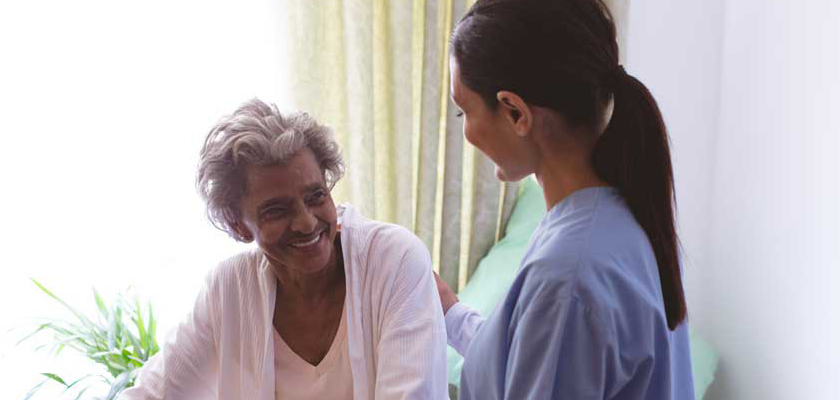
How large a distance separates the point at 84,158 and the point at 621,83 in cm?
213

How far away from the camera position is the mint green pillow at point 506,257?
2.36m

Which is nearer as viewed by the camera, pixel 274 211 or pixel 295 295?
pixel 274 211

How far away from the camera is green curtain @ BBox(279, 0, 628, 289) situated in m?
2.50

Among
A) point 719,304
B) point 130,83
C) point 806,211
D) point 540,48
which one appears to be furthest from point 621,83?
point 130,83

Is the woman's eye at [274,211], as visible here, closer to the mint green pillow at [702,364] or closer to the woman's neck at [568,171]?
the woman's neck at [568,171]

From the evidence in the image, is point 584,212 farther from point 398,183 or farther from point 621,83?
point 398,183

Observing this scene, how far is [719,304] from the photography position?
2.46 meters

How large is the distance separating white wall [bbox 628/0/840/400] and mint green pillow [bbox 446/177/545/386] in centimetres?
44

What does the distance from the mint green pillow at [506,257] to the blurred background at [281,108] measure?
55 mm

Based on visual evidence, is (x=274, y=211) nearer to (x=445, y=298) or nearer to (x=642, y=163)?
(x=445, y=298)

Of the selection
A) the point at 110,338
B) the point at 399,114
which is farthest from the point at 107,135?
the point at 399,114

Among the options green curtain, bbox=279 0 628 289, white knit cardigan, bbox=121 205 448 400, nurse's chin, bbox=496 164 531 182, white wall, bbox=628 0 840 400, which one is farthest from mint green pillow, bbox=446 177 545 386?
nurse's chin, bbox=496 164 531 182

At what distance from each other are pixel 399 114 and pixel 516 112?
5.41ft

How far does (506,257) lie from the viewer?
2.49 m
